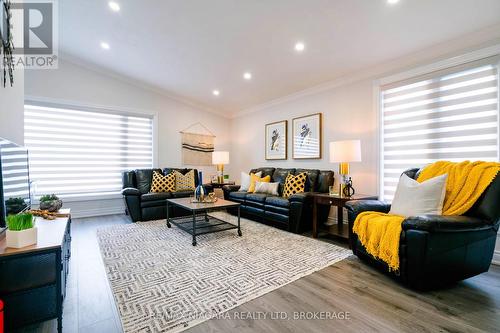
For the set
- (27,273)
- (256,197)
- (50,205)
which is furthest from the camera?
(256,197)

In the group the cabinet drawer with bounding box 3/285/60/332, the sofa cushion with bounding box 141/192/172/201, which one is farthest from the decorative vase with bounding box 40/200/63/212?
the sofa cushion with bounding box 141/192/172/201

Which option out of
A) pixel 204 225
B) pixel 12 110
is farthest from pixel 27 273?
pixel 204 225

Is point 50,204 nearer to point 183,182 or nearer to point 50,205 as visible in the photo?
point 50,205

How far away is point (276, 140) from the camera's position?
5.20m

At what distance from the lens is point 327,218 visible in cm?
399

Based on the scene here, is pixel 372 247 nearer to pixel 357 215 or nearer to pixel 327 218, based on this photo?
pixel 357 215

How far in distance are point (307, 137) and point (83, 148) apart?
4.53m

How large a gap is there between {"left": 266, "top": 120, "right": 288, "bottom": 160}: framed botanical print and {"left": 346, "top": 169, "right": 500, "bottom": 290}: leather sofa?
3245 mm

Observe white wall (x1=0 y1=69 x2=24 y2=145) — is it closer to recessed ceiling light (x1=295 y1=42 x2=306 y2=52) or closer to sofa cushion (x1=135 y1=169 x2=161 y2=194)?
sofa cushion (x1=135 y1=169 x2=161 y2=194)

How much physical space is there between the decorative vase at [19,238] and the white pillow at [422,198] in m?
3.00

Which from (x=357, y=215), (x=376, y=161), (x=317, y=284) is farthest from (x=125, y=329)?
(x=376, y=161)

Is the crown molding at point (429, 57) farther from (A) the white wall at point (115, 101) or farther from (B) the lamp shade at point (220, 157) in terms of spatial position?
(A) the white wall at point (115, 101)

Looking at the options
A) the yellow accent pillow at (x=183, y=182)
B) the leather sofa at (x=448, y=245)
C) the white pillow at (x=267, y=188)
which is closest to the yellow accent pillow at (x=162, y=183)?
the yellow accent pillow at (x=183, y=182)

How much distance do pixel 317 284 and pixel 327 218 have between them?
208 centimetres
